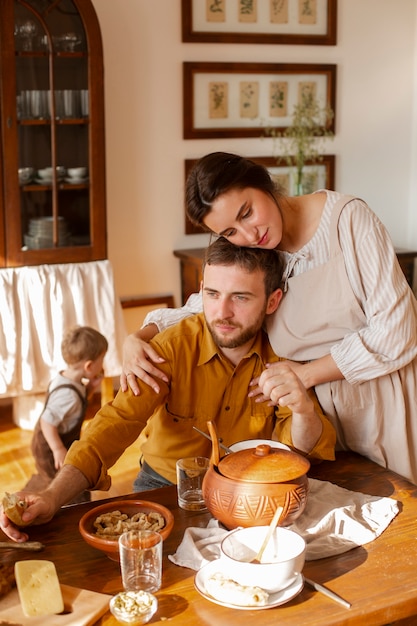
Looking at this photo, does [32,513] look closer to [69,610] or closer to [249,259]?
[69,610]

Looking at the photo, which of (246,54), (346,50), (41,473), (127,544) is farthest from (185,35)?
(127,544)

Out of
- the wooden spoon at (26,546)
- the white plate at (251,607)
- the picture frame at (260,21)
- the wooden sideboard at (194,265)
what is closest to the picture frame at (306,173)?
the wooden sideboard at (194,265)

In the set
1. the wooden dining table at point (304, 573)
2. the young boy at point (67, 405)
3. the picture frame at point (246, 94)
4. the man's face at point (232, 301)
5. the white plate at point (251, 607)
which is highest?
the picture frame at point (246, 94)

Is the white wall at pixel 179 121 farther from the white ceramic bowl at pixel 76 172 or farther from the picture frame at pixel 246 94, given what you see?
the white ceramic bowl at pixel 76 172

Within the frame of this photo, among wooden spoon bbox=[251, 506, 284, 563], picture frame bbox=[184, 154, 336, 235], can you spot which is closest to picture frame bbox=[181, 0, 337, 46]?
picture frame bbox=[184, 154, 336, 235]

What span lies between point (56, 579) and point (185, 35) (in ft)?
11.9

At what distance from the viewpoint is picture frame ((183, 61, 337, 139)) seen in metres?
4.75

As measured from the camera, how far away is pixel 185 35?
15.2ft

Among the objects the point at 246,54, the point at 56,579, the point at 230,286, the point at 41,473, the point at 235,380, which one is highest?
the point at 246,54

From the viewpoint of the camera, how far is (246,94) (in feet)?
16.0

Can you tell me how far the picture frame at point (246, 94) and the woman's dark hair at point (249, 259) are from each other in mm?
2704

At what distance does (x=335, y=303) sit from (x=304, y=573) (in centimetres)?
72

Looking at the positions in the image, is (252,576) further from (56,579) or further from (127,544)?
(56,579)

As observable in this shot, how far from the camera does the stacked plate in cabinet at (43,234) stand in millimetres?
4258
